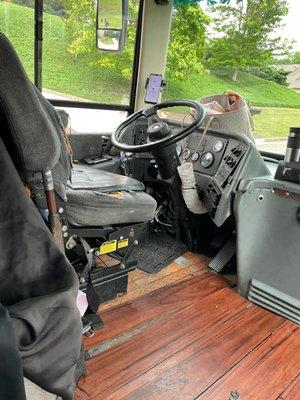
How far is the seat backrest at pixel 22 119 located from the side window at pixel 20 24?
1.65 m

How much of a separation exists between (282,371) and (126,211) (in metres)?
0.86

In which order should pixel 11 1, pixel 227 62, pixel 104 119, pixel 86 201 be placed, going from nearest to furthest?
pixel 86 201 → pixel 11 1 → pixel 227 62 → pixel 104 119

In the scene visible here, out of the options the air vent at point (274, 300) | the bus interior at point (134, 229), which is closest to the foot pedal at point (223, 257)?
the bus interior at point (134, 229)

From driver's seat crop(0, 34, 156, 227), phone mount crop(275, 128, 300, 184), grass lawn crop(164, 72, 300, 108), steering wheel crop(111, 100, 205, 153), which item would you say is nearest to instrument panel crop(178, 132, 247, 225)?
phone mount crop(275, 128, 300, 184)

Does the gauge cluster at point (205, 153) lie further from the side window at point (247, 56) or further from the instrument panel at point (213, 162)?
Answer: the side window at point (247, 56)

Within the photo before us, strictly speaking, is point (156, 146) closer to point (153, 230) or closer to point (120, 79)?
point (153, 230)

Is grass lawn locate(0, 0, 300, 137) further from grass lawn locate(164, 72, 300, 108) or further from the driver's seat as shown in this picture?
the driver's seat

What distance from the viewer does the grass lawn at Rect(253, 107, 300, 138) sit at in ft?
7.80

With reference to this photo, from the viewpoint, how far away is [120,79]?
2941 mm

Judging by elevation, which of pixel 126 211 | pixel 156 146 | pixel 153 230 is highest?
pixel 156 146

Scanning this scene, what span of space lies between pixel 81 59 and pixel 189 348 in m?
2.27

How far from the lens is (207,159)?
79.7 inches

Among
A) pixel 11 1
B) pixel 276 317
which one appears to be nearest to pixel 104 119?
pixel 11 1

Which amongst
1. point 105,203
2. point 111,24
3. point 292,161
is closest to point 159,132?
point 105,203
